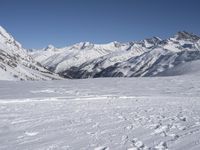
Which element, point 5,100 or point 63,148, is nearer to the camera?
point 63,148

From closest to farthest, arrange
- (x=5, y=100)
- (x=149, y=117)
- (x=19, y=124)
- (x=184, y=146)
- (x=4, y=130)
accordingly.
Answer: (x=184, y=146) → (x=4, y=130) → (x=19, y=124) → (x=149, y=117) → (x=5, y=100)

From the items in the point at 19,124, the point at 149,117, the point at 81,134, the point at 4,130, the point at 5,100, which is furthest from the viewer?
the point at 5,100

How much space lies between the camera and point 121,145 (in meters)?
10.1

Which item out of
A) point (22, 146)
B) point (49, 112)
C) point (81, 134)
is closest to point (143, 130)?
point (81, 134)

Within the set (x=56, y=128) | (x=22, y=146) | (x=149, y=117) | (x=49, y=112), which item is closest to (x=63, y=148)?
(x=22, y=146)

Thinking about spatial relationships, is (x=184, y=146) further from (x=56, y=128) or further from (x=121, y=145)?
(x=56, y=128)

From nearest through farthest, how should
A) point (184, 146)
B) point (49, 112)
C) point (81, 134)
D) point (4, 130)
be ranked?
point (184, 146)
point (81, 134)
point (4, 130)
point (49, 112)

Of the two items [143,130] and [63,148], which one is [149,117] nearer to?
[143,130]

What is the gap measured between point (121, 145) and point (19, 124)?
5.59m

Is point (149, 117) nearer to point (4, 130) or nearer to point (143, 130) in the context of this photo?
point (143, 130)

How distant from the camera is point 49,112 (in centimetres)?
1759

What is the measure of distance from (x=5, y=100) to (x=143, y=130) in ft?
44.5

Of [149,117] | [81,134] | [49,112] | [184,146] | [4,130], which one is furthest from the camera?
[49,112]

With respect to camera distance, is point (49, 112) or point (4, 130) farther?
point (49, 112)
